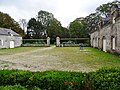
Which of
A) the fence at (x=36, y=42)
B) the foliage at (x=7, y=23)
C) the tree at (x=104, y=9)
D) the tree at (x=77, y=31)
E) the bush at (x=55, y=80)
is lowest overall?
the bush at (x=55, y=80)

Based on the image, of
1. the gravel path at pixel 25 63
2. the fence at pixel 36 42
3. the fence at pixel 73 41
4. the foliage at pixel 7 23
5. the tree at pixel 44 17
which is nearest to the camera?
the gravel path at pixel 25 63

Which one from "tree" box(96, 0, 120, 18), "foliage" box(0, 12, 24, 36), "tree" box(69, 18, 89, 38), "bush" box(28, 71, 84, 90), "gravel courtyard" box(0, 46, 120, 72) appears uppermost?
"tree" box(96, 0, 120, 18)

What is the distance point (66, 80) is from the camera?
4.84 metres

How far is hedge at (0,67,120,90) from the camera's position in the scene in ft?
14.2

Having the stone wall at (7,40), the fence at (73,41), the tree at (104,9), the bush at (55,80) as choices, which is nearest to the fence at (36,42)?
the stone wall at (7,40)

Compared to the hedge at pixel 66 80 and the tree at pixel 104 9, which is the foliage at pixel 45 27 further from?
the hedge at pixel 66 80

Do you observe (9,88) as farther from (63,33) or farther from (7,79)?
(63,33)

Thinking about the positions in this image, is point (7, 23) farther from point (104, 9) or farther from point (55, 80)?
point (55, 80)

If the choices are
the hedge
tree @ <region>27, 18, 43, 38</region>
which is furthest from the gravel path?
tree @ <region>27, 18, 43, 38</region>

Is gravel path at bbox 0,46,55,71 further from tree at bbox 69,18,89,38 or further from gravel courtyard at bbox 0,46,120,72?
tree at bbox 69,18,89,38

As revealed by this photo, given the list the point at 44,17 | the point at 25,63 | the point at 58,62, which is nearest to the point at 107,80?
the point at 58,62

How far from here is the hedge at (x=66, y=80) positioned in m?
4.32

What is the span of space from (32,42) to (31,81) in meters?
39.5

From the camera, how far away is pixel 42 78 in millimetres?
5066
